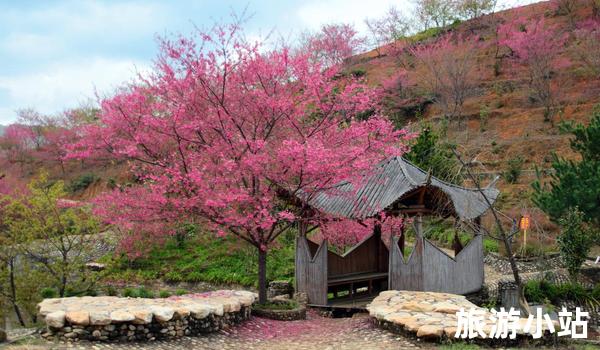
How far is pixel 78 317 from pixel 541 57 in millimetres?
25590

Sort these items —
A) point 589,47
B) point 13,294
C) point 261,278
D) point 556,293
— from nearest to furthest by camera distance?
point 261,278 < point 13,294 < point 556,293 < point 589,47

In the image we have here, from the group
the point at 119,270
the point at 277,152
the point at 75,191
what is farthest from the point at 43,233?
the point at 75,191

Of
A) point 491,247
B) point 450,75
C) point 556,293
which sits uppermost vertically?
point 450,75

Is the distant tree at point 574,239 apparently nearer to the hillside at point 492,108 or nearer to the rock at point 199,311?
the hillside at point 492,108

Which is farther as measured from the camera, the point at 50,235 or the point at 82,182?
the point at 82,182

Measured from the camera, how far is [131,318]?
613 cm

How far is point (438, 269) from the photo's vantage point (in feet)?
32.8

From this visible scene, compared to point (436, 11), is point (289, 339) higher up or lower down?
lower down

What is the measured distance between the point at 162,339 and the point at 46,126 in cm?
3173

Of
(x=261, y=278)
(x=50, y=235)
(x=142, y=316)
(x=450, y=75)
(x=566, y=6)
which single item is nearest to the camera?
(x=142, y=316)

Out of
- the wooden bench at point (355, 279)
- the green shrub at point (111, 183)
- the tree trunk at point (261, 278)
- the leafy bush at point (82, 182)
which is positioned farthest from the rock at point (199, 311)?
the leafy bush at point (82, 182)

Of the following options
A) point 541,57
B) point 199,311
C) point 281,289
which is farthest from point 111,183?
point 541,57

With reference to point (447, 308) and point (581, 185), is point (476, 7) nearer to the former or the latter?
point (581, 185)

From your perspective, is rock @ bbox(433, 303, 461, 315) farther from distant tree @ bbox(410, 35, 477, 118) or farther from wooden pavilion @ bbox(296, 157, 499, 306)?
distant tree @ bbox(410, 35, 477, 118)
